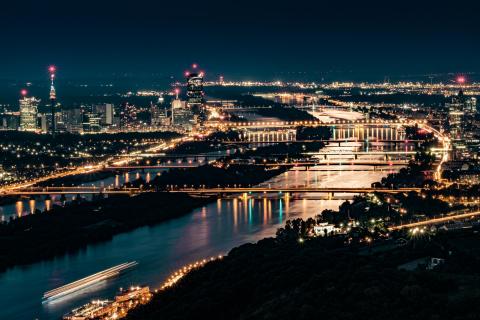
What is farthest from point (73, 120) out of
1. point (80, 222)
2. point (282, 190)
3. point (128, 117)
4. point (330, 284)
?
point (330, 284)

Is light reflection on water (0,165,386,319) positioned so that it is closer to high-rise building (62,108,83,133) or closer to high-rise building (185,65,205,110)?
high-rise building (62,108,83,133)

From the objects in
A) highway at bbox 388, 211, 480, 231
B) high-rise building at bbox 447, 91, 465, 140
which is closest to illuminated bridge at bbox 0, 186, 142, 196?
highway at bbox 388, 211, 480, 231

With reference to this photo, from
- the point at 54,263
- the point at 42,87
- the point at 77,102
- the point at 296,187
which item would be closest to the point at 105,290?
the point at 54,263

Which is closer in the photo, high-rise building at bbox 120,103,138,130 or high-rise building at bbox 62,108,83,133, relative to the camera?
high-rise building at bbox 62,108,83,133

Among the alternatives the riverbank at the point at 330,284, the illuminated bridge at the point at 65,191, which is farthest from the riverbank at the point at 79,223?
the riverbank at the point at 330,284

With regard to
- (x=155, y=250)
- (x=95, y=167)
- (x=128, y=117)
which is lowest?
(x=155, y=250)

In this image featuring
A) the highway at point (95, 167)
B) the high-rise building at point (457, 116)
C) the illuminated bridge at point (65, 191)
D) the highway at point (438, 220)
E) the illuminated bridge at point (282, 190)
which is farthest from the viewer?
the high-rise building at point (457, 116)

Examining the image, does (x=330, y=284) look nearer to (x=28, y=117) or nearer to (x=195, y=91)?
(x=28, y=117)

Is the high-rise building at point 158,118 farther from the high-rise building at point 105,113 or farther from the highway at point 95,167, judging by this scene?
the highway at point 95,167

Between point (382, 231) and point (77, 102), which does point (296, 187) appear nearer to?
point (382, 231)
